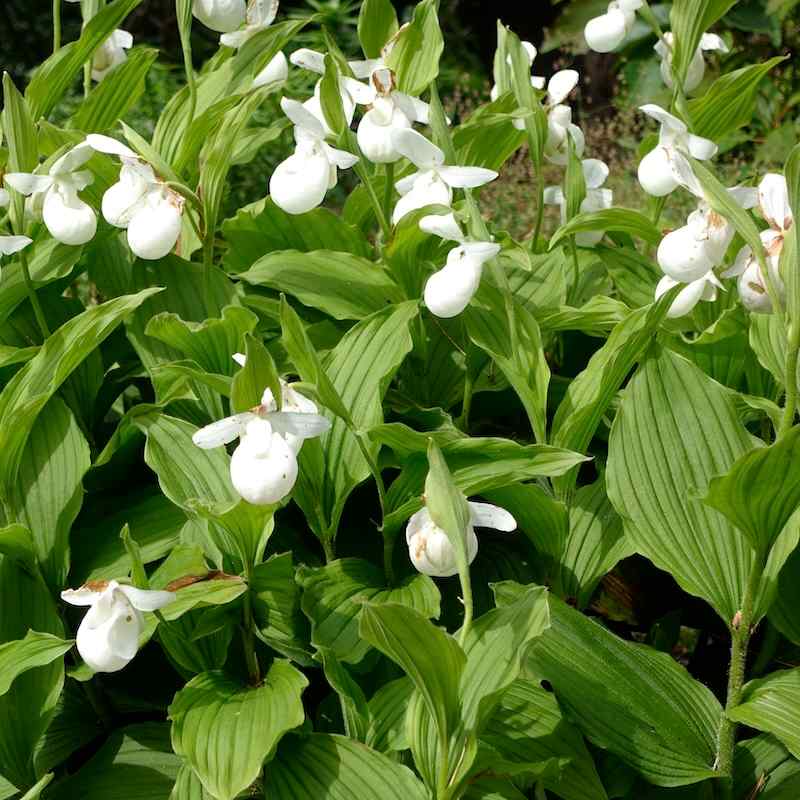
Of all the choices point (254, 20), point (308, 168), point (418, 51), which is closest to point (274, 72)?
point (254, 20)

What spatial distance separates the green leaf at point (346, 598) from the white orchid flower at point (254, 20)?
714 millimetres

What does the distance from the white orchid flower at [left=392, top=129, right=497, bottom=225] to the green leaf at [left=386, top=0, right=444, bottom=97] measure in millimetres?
210

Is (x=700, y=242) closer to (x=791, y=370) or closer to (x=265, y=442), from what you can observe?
(x=791, y=370)

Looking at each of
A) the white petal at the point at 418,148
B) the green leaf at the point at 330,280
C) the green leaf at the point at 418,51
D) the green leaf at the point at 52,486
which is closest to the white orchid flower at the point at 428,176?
the white petal at the point at 418,148

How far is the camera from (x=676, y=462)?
3.65ft

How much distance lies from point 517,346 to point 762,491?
35 centimetres

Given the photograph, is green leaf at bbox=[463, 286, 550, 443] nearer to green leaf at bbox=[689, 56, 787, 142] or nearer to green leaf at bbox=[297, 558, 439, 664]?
green leaf at bbox=[297, 558, 439, 664]

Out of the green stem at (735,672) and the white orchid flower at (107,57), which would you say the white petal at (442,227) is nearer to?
the green stem at (735,672)

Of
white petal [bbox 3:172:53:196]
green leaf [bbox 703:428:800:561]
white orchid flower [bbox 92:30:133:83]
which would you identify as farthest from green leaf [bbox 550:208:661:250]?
white orchid flower [bbox 92:30:133:83]

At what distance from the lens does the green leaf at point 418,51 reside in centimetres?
137

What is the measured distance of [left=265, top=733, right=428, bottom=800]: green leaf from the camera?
0.98m

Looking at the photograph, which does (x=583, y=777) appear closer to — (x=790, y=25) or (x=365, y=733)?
(x=365, y=733)

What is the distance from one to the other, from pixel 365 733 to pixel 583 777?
0.21 meters

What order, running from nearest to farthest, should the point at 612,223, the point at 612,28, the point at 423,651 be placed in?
the point at 423,651
the point at 612,223
the point at 612,28
